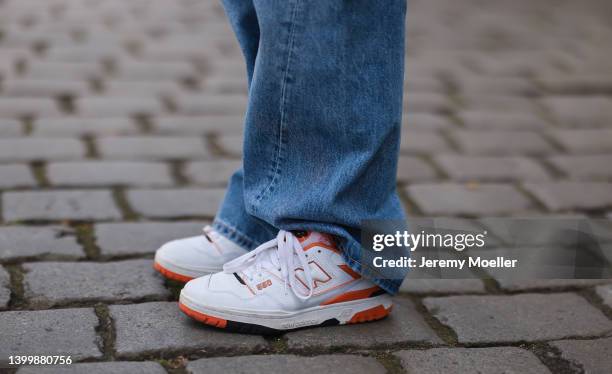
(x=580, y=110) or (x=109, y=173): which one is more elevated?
(x=580, y=110)

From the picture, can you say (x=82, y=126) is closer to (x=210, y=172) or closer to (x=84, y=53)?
(x=210, y=172)

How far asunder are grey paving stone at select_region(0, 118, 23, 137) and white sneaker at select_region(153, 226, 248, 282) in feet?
4.17

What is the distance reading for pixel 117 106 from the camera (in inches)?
137

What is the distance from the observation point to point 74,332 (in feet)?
5.82

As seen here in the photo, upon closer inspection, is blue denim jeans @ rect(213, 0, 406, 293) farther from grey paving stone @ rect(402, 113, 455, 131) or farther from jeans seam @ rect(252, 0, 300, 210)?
grey paving stone @ rect(402, 113, 455, 131)

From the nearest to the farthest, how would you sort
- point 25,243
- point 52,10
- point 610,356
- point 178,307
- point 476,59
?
point 610,356 → point 178,307 → point 25,243 → point 476,59 → point 52,10

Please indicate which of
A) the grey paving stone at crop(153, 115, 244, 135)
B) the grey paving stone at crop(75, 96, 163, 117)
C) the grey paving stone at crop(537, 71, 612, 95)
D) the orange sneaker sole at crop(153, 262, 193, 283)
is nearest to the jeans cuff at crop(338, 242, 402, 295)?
the orange sneaker sole at crop(153, 262, 193, 283)

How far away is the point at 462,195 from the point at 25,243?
1.30 metres

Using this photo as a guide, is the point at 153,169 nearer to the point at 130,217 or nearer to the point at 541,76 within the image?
the point at 130,217

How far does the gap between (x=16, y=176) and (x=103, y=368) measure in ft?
4.06

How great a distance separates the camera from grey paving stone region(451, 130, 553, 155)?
315 centimetres

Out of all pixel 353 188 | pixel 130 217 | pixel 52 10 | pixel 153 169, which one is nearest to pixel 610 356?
pixel 353 188

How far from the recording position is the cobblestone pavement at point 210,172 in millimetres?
1774

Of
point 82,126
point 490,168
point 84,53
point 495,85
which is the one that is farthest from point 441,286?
point 84,53
